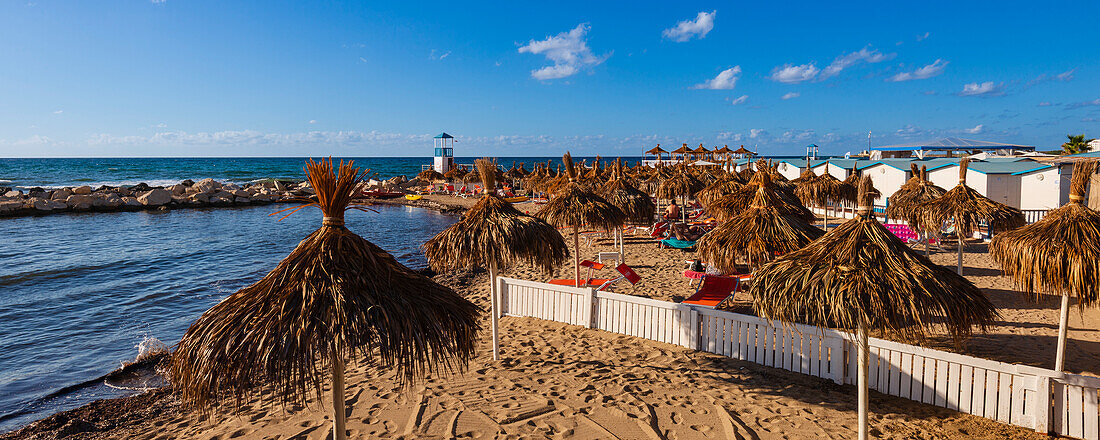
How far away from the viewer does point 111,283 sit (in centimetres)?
1465

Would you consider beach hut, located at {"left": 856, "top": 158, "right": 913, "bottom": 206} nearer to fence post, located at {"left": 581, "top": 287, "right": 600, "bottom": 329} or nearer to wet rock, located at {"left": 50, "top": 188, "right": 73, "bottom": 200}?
fence post, located at {"left": 581, "top": 287, "right": 600, "bottom": 329}

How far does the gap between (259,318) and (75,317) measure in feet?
38.9

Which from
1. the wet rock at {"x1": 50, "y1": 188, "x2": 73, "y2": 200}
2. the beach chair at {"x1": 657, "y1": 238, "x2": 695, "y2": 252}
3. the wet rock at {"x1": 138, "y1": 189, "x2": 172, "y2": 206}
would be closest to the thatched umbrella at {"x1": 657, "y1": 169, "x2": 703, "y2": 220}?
the beach chair at {"x1": 657, "y1": 238, "x2": 695, "y2": 252}

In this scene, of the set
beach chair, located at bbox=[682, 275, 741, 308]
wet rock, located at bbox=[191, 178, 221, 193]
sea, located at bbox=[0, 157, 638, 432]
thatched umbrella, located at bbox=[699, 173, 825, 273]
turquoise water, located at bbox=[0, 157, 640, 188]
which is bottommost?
sea, located at bbox=[0, 157, 638, 432]

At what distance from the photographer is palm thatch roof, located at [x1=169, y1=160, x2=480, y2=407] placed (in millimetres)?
3252

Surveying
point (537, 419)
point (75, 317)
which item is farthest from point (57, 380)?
point (537, 419)

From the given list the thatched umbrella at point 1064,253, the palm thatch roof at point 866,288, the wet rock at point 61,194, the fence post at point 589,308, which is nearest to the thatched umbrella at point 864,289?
the palm thatch roof at point 866,288

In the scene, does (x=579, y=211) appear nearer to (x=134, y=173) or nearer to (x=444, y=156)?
(x=444, y=156)

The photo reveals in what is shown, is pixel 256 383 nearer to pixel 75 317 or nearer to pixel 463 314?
pixel 463 314

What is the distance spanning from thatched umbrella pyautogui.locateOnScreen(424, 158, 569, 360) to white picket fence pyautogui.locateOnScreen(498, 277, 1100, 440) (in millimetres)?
1780

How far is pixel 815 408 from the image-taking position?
222 inches

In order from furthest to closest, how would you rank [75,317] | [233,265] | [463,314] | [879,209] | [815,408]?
1. [879,209]
2. [233,265]
3. [75,317]
4. [815,408]
5. [463,314]

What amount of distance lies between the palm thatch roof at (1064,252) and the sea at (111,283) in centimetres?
654

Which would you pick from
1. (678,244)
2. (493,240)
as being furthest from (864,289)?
(678,244)
